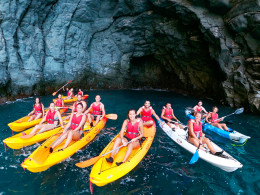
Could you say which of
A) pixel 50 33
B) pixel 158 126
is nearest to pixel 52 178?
pixel 158 126

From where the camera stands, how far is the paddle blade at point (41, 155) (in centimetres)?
476

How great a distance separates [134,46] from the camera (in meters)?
18.8

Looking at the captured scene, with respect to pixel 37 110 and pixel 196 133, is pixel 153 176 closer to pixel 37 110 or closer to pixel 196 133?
pixel 196 133

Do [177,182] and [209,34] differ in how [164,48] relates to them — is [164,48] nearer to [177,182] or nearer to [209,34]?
[209,34]

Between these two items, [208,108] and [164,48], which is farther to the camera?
[164,48]

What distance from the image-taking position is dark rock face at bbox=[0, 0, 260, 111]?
11.9 metres

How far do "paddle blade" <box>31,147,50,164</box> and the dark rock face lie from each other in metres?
10.3

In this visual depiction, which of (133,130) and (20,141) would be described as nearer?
(133,130)

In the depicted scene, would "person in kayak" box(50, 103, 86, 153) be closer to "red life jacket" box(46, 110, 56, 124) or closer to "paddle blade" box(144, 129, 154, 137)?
"red life jacket" box(46, 110, 56, 124)

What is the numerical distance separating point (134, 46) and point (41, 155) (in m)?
15.8

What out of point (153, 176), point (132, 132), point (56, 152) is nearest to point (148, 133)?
point (132, 132)

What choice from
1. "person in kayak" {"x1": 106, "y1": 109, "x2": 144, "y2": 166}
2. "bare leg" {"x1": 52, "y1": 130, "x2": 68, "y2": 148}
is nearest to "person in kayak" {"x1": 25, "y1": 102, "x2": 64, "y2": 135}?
"bare leg" {"x1": 52, "y1": 130, "x2": 68, "y2": 148}

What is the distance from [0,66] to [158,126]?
11.8 meters

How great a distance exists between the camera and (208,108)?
41.3 ft
